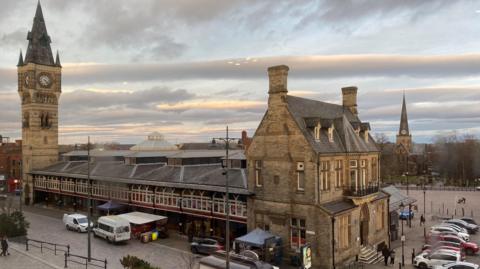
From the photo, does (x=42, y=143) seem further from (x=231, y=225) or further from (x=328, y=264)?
(x=328, y=264)

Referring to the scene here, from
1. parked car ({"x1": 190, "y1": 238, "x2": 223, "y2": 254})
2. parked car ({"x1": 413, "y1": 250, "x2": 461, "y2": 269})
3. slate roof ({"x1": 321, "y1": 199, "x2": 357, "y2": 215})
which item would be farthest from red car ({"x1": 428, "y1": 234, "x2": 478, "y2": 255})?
parked car ({"x1": 190, "y1": 238, "x2": 223, "y2": 254})

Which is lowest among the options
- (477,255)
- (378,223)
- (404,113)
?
(477,255)

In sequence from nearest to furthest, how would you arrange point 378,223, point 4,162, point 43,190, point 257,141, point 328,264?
point 328,264 < point 257,141 < point 378,223 < point 43,190 < point 4,162

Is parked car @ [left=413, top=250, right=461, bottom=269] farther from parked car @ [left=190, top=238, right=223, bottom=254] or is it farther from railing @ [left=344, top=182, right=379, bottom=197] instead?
parked car @ [left=190, top=238, right=223, bottom=254]

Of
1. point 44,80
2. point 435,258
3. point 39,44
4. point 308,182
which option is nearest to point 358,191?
point 308,182

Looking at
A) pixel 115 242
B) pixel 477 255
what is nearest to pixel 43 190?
pixel 115 242

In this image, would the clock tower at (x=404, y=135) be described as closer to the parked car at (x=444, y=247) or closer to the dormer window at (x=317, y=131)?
the parked car at (x=444, y=247)

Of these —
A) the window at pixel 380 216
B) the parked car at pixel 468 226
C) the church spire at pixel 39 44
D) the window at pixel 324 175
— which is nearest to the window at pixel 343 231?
the window at pixel 324 175

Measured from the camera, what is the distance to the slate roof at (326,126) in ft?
104

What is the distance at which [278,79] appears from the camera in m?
32.3

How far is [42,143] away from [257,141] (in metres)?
52.0

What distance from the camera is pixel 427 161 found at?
13188cm

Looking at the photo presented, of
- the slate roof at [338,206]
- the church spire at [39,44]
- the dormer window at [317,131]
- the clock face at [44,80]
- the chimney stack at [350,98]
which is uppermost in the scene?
the church spire at [39,44]

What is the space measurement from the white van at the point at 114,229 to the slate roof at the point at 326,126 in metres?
19.4
